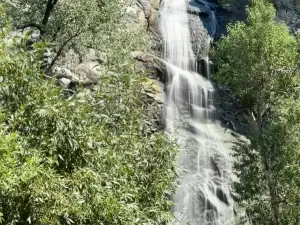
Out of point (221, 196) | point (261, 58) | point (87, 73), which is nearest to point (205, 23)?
point (87, 73)

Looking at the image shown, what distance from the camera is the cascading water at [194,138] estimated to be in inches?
1035

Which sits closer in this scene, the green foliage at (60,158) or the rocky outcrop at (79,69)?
the green foliage at (60,158)

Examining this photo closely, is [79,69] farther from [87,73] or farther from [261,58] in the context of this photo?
[261,58]

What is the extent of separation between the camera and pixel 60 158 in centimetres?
796

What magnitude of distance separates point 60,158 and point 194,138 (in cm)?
2291

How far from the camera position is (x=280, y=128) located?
20500 mm

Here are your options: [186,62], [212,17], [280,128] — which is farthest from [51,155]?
[212,17]

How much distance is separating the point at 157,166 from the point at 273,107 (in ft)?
49.8

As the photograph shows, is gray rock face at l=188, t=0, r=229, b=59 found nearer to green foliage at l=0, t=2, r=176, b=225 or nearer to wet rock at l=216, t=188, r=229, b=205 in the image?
wet rock at l=216, t=188, r=229, b=205

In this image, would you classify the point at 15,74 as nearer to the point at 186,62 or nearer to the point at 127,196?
the point at 127,196

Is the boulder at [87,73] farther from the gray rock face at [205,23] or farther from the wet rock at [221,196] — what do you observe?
the wet rock at [221,196]

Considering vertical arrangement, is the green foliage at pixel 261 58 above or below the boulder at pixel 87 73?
above

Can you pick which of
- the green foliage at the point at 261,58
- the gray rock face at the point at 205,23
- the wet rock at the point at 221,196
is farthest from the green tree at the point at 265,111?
the gray rock face at the point at 205,23

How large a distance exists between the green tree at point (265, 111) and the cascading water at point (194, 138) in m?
2.88
